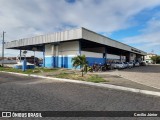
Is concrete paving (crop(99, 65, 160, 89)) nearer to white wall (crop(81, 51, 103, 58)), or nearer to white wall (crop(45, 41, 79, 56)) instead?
white wall (crop(81, 51, 103, 58))

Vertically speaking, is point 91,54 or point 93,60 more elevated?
point 91,54

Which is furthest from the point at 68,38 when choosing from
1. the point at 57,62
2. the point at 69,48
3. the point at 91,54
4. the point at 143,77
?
the point at 143,77

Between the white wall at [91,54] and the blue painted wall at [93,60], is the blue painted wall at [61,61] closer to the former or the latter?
the blue painted wall at [93,60]

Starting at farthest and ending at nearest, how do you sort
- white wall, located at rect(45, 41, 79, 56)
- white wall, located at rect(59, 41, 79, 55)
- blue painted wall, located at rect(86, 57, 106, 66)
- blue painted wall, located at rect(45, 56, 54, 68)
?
blue painted wall, located at rect(45, 56, 54, 68) → blue painted wall, located at rect(86, 57, 106, 66) → white wall, located at rect(45, 41, 79, 56) → white wall, located at rect(59, 41, 79, 55)

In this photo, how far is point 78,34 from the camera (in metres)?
27.6

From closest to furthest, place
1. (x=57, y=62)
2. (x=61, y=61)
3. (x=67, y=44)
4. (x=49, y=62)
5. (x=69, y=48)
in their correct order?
(x=69, y=48) < (x=67, y=44) < (x=61, y=61) < (x=57, y=62) < (x=49, y=62)

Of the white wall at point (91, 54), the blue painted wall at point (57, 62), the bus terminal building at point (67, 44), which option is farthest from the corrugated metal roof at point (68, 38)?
the blue painted wall at point (57, 62)

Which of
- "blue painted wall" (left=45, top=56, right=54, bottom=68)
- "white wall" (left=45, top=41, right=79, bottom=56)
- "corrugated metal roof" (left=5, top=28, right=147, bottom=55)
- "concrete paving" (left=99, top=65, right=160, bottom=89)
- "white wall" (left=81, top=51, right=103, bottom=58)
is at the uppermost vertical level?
"corrugated metal roof" (left=5, top=28, right=147, bottom=55)

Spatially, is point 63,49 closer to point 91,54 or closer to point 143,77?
point 91,54

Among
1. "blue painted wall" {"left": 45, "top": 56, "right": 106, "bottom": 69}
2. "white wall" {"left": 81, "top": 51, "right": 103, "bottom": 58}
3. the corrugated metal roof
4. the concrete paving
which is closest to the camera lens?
the concrete paving

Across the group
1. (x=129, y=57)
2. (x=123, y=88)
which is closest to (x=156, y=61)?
(x=129, y=57)

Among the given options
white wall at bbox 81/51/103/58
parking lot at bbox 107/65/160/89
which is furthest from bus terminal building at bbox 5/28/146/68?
parking lot at bbox 107/65/160/89

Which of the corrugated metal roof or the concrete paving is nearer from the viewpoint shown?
the concrete paving

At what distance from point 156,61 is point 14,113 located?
113 metres
